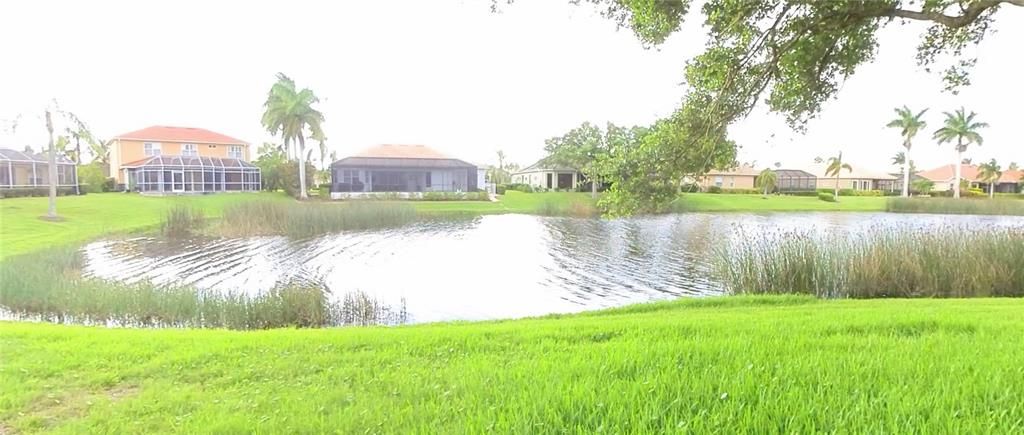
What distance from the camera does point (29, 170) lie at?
3017 centimetres

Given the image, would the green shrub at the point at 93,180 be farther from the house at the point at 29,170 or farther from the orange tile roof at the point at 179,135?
the orange tile roof at the point at 179,135

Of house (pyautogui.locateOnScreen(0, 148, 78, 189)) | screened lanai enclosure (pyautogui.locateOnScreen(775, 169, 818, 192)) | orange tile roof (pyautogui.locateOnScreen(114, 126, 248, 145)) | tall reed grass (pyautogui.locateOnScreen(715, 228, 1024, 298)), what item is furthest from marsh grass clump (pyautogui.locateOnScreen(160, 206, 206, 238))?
screened lanai enclosure (pyautogui.locateOnScreen(775, 169, 818, 192))

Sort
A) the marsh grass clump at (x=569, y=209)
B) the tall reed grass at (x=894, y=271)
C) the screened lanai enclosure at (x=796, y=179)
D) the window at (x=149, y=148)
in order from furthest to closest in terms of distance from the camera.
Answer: the screened lanai enclosure at (x=796, y=179) < the window at (x=149, y=148) < the marsh grass clump at (x=569, y=209) < the tall reed grass at (x=894, y=271)

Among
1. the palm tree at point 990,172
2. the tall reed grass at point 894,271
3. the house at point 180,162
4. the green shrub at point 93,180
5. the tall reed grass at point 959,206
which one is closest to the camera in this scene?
the tall reed grass at point 894,271

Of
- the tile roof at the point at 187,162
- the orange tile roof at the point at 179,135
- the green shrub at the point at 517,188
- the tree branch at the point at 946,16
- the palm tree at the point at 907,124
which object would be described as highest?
the palm tree at the point at 907,124

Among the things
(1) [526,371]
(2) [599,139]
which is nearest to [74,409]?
(1) [526,371]

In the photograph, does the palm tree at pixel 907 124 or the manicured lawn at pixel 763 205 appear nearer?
the manicured lawn at pixel 763 205

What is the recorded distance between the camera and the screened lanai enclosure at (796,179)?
6450 centimetres

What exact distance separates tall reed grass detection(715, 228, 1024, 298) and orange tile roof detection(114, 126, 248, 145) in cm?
4436

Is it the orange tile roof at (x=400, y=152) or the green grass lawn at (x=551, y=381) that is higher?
the orange tile roof at (x=400, y=152)

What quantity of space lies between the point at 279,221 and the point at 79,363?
1948 centimetres

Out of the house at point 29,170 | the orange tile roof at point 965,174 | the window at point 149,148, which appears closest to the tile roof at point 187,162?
the window at point 149,148

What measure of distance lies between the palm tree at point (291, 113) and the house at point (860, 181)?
5817 cm

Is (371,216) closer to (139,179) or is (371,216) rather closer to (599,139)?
(139,179)
